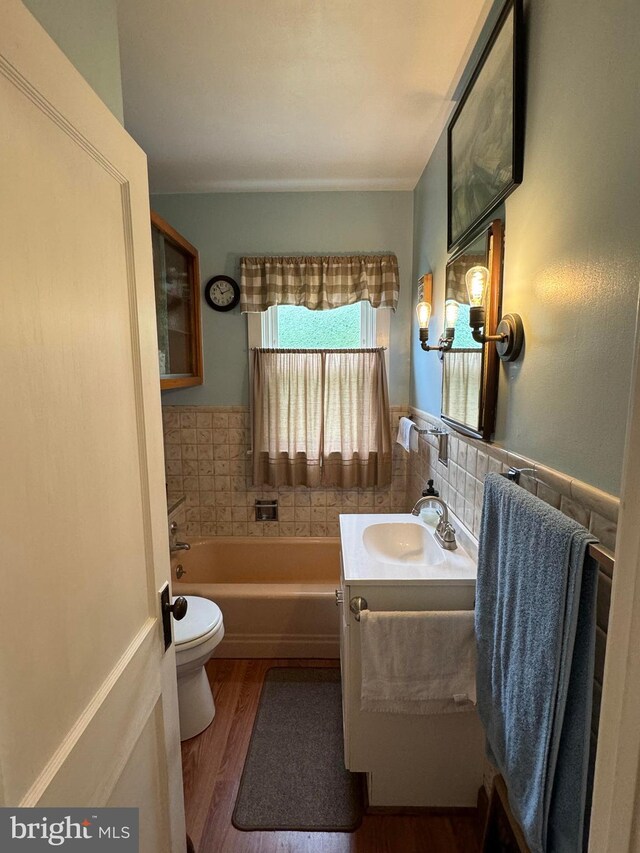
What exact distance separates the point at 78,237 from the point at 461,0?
4.54 feet

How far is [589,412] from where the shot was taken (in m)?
0.82

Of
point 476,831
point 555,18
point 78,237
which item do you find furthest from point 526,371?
point 476,831

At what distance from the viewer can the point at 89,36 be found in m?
0.80

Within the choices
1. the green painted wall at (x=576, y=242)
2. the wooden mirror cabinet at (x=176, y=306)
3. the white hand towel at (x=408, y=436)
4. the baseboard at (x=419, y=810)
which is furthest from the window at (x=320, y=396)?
the baseboard at (x=419, y=810)

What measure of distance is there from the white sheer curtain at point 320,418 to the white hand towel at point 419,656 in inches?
53.3

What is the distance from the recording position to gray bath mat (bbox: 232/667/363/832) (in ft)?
4.65

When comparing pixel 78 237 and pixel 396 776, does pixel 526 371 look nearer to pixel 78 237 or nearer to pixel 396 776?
pixel 78 237

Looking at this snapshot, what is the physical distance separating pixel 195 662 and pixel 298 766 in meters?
0.57

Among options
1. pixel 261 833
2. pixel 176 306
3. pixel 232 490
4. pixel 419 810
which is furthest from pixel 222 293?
pixel 419 810

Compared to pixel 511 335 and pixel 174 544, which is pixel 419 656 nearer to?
pixel 511 335

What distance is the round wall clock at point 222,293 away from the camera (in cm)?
254

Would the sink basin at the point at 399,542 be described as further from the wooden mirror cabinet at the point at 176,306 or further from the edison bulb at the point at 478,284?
the wooden mirror cabinet at the point at 176,306

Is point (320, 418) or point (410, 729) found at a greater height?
point (320, 418)

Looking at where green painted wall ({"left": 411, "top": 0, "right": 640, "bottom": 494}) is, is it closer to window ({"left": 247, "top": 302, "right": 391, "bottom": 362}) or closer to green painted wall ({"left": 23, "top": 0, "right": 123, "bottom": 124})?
green painted wall ({"left": 23, "top": 0, "right": 123, "bottom": 124})
